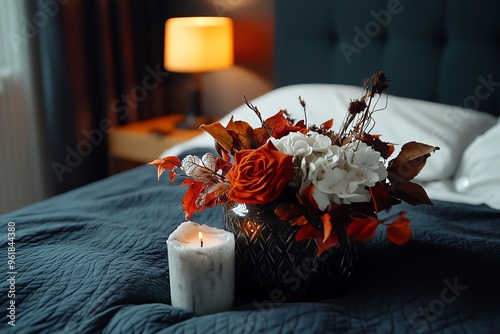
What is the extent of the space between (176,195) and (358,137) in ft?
2.15

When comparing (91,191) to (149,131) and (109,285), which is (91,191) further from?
(149,131)

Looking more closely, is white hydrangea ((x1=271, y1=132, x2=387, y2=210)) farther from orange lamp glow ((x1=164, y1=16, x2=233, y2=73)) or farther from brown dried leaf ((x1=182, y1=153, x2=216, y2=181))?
orange lamp glow ((x1=164, y1=16, x2=233, y2=73))

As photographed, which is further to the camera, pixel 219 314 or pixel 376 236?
pixel 376 236

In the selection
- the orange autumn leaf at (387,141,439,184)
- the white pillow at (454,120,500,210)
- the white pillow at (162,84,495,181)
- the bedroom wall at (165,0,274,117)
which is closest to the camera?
the orange autumn leaf at (387,141,439,184)

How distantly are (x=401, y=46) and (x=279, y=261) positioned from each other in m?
1.40

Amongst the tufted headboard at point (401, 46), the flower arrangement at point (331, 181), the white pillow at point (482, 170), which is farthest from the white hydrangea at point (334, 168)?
the tufted headboard at point (401, 46)

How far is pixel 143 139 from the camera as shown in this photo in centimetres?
228

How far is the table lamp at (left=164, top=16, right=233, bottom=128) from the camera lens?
86.7 inches

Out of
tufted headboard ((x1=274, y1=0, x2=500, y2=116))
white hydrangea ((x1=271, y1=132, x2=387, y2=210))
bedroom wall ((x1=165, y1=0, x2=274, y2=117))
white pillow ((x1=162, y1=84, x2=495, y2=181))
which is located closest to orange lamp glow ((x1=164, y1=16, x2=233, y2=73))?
bedroom wall ((x1=165, y1=0, x2=274, y2=117))

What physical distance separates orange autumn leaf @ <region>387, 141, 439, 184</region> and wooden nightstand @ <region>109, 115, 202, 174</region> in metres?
1.49

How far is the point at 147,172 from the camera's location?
1.62m

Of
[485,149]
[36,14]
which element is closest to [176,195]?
[485,149]

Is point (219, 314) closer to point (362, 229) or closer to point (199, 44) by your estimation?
point (362, 229)

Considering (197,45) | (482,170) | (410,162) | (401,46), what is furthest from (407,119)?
(197,45)
